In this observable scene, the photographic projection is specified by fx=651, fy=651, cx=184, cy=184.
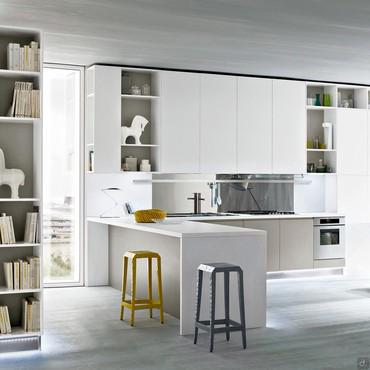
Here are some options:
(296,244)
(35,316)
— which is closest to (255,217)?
(296,244)

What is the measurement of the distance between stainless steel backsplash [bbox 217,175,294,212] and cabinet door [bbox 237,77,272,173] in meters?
0.30

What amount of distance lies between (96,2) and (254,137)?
412cm

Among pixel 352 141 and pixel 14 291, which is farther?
pixel 352 141

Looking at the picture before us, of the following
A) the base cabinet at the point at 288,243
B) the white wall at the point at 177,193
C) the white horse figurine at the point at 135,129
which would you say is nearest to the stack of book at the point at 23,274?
the white horse figurine at the point at 135,129

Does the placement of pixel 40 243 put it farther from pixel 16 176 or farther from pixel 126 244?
pixel 126 244

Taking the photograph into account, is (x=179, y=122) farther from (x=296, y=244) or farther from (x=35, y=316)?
(x=35, y=316)

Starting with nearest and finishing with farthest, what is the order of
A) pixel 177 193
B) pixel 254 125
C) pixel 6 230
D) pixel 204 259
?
1. pixel 6 230
2. pixel 204 259
3. pixel 177 193
4. pixel 254 125

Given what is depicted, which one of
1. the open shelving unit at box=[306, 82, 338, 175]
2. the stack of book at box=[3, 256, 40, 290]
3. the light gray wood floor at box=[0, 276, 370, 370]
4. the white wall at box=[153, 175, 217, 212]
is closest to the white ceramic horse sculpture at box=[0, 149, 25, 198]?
the stack of book at box=[3, 256, 40, 290]

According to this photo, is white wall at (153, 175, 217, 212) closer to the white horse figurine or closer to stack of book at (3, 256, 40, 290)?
the white horse figurine

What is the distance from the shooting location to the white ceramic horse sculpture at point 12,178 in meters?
5.12

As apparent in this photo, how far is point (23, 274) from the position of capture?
16.8 feet

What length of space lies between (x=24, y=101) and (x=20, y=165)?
1.94 ft

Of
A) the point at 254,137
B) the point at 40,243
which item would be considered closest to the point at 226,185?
the point at 254,137

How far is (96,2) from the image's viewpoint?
17.0ft
